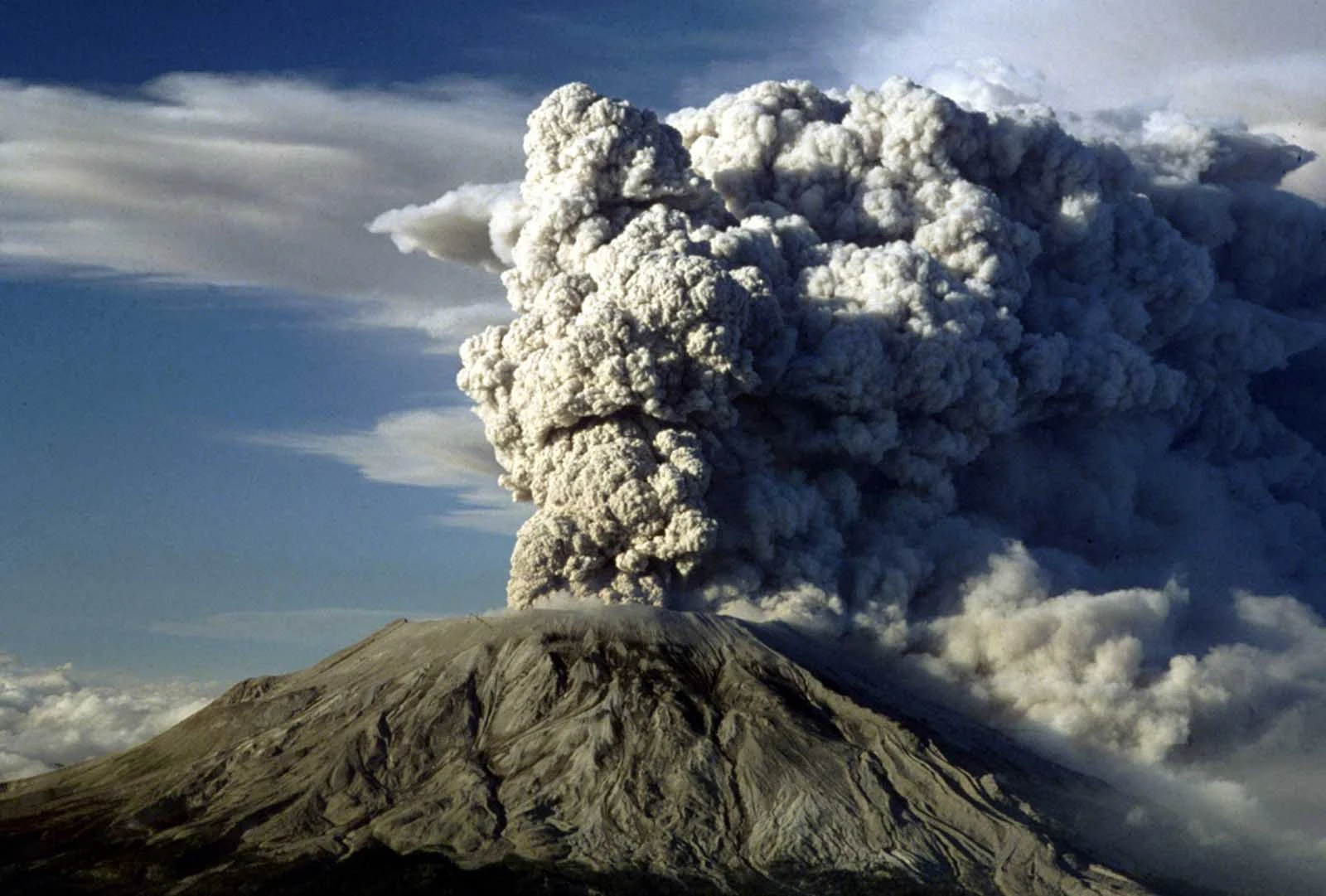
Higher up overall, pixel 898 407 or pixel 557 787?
pixel 898 407

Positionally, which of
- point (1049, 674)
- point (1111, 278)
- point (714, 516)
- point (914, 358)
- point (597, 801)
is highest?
point (1111, 278)

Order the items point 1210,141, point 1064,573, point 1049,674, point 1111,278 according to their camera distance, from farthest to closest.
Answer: point 1210,141
point 1111,278
point 1064,573
point 1049,674

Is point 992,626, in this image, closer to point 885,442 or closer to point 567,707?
point 885,442

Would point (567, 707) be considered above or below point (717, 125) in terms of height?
below

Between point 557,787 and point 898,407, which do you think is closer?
point 557,787

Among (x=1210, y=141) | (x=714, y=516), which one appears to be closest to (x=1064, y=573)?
(x=714, y=516)
